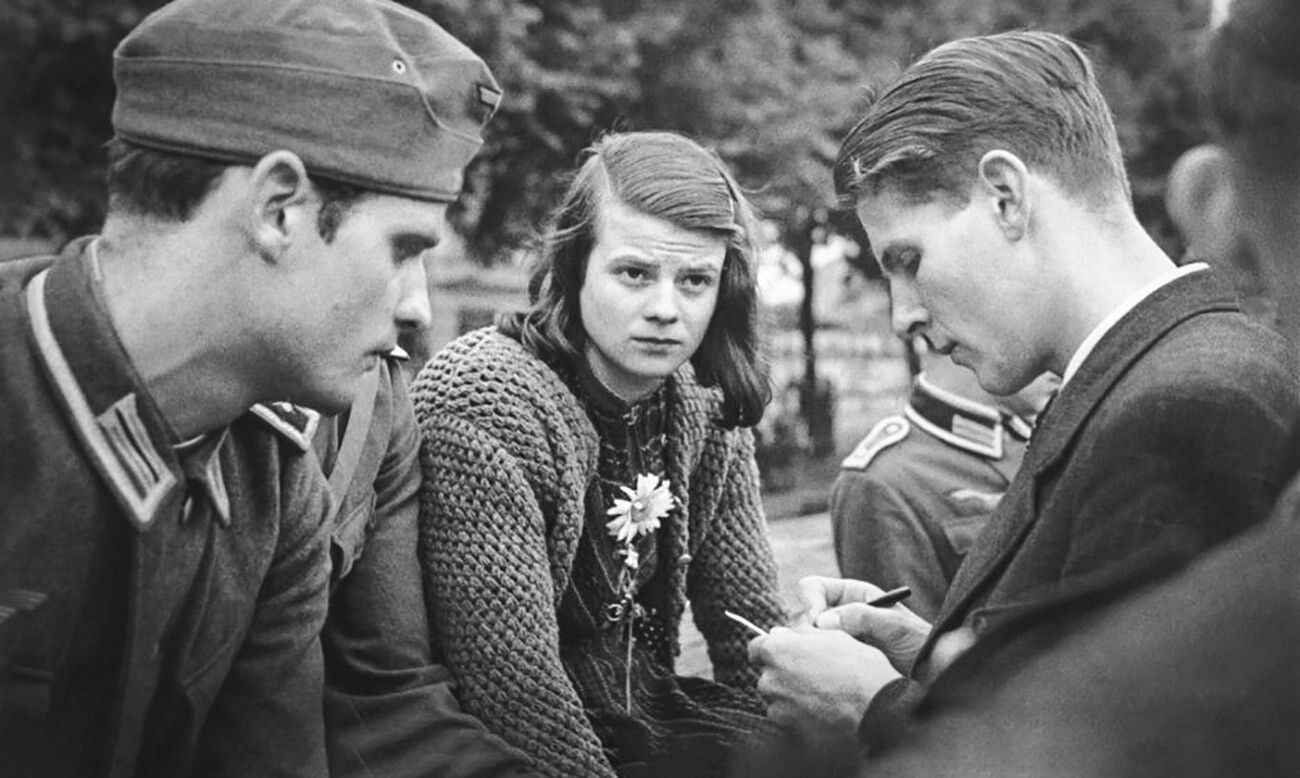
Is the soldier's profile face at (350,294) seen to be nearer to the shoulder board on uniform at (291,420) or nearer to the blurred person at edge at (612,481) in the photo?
the shoulder board on uniform at (291,420)

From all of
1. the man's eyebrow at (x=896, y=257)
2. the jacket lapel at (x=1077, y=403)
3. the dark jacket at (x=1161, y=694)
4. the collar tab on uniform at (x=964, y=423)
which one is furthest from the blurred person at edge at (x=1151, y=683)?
the collar tab on uniform at (x=964, y=423)

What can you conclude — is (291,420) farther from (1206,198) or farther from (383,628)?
(1206,198)

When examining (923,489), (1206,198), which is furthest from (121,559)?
(923,489)

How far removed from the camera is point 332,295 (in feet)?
6.44

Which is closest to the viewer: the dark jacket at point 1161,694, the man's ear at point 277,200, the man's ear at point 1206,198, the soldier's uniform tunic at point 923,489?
the dark jacket at point 1161,694

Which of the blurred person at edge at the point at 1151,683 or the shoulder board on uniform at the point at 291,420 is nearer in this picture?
the blurred person at edge at the point at 1151,683

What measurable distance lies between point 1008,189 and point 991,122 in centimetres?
13

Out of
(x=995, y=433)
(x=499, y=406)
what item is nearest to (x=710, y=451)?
(x=499, y=406)

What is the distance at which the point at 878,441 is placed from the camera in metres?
3.56

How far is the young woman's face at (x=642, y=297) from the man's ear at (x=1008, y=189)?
88cm

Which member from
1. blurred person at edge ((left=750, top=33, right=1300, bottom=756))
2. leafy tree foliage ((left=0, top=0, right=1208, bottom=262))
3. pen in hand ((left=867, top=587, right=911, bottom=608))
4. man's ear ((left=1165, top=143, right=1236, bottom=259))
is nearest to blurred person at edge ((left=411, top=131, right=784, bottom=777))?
pen in hand ((left=867, top=587, right=911, bottom=608))

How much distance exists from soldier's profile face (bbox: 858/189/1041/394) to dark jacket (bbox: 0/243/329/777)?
0.88 metres

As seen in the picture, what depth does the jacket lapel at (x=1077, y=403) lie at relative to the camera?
1.81 metres

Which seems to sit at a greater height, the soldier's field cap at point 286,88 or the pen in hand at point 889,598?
the soldier's field cap at point 286,88
